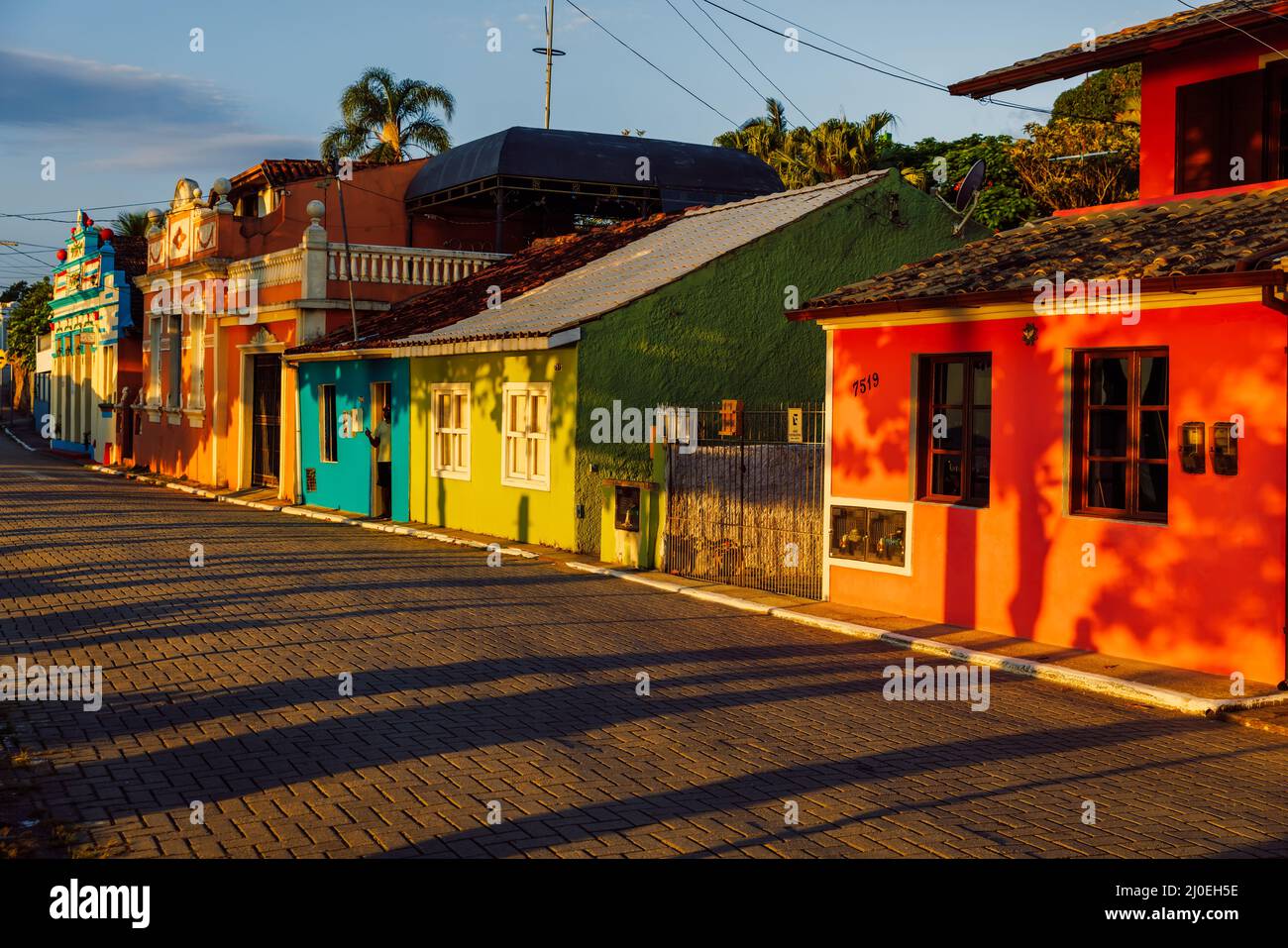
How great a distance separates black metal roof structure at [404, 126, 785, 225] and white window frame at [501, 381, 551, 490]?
33.4ft

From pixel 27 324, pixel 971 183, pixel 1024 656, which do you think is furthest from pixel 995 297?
pixel 27 324

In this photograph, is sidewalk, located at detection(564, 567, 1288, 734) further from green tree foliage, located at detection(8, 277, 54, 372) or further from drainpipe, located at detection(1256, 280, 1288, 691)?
green tree foliage, located at detection(8, 277, 54, 372)

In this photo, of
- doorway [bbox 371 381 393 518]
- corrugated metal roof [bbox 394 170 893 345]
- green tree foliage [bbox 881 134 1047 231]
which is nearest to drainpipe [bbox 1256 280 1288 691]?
corrugated metal roof [bbox 394 170 893 345]

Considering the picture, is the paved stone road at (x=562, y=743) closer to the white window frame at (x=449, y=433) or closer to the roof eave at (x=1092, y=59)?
the roof eave at (x=1092, y=59)

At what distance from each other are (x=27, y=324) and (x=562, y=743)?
85580mm

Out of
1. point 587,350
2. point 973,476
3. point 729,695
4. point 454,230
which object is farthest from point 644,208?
point 729,695

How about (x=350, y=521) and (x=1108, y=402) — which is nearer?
(x=1108, y=402)

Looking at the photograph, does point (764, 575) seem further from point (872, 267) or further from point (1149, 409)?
point (872, 267)

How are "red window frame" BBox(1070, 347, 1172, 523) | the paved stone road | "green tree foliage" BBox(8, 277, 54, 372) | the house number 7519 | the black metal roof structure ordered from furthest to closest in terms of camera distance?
"green tree foliage" BBox(8, 277, 54, 372)
the black metal roof structure
the house number 7519
"red window frame" BBox(1070, 347, 1172, 523)
the paved stone road

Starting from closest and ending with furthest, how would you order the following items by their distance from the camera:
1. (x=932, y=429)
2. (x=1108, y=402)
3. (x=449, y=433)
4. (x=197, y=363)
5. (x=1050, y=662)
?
(x=1050, y=662) < (x=1108, y=402) < (x=932, y=429) < (x=449, y=433) < (x=197, y=363)

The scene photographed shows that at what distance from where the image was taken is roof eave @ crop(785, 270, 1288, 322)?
10.6 metres

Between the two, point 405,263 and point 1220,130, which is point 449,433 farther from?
point 1220,130

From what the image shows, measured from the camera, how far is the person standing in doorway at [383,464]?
2586cm

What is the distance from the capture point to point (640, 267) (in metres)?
22.8
